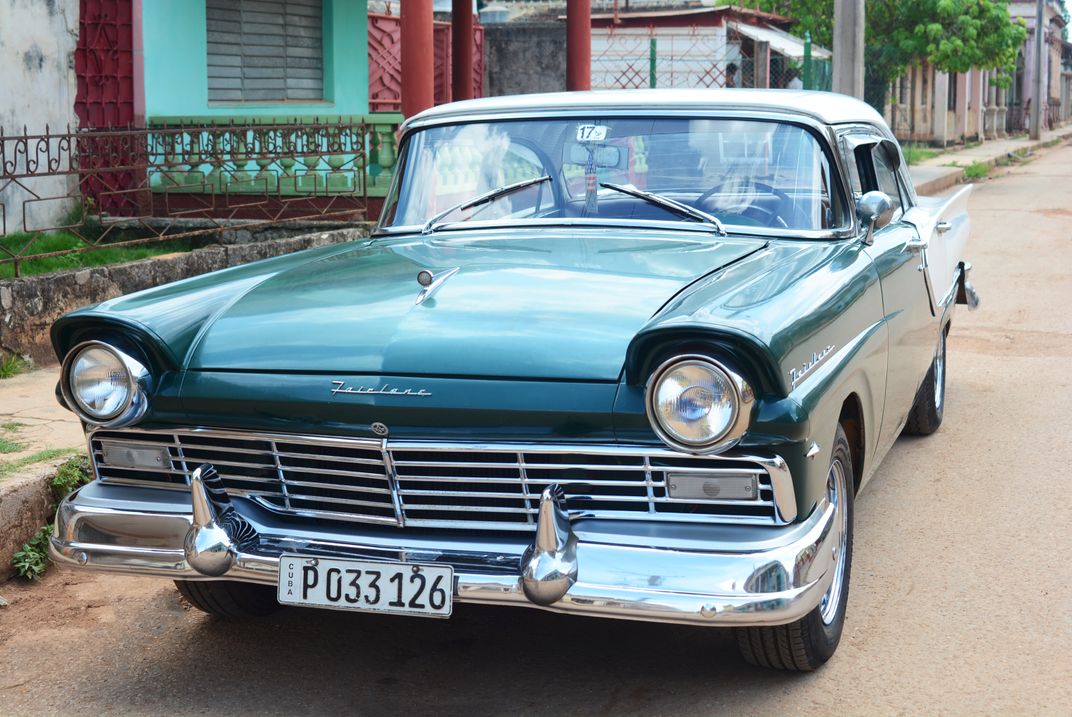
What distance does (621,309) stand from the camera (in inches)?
130

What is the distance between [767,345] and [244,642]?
5.98 feet

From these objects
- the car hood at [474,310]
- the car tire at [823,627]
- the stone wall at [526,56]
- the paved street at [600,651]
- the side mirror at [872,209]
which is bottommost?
the paved street at [600,651]

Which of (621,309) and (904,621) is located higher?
(621,309)

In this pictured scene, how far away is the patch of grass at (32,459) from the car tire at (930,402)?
3387 millimetres

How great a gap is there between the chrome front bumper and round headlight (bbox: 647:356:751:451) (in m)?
0.23

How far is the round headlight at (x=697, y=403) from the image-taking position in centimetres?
292

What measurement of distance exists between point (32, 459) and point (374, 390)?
2.20 meters

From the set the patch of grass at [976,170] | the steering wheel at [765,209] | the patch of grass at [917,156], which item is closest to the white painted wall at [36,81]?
the steering wheel at [765,209]

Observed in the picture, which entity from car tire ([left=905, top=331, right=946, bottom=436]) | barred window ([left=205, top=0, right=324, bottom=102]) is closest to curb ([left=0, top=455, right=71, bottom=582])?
car tire ([left=905, top=331, right=946, bottom=436])

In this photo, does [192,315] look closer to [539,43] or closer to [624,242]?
[624,242]

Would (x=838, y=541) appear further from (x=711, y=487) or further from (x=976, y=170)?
(x=976, y=170)

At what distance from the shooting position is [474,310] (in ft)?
11.1

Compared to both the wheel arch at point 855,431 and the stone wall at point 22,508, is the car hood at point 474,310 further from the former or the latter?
the stone wall at point 22,508

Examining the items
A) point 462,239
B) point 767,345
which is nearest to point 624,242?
point 462,239
